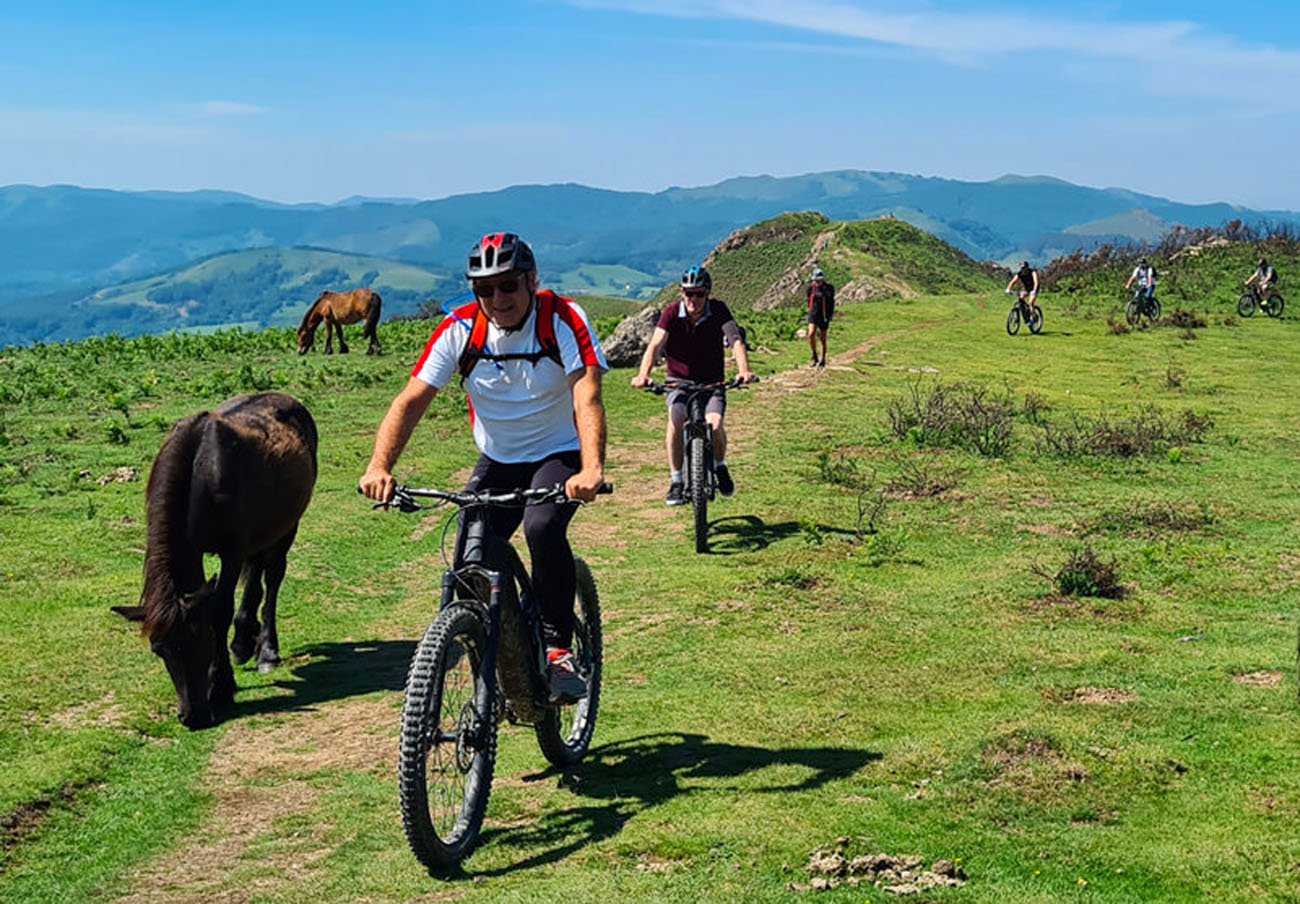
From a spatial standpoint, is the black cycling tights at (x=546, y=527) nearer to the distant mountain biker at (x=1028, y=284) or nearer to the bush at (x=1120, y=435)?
the bush at (x=1120, y=435)

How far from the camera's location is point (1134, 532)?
13625 mm

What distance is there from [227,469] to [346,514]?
6748mm

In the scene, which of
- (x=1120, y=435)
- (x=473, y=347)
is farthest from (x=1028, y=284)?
(x=473, y=347)

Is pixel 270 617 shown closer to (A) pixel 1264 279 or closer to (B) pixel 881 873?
(B) pixel 881 873

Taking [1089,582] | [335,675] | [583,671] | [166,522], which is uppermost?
[166,522]

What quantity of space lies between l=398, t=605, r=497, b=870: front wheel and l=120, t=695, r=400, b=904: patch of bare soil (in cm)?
39

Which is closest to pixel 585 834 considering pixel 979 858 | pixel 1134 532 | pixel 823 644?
pixel 979 858

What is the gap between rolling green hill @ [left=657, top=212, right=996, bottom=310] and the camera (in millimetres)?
84188

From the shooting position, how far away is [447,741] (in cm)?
594

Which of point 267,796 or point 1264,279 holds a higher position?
point 1264,279

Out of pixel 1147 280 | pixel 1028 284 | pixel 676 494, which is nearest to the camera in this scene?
pixel 676 494

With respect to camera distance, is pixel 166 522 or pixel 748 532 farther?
pixel 748 532

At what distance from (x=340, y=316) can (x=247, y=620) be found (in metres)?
27.8

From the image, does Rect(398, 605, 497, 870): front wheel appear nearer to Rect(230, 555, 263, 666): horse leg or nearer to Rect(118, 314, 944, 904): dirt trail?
Rect(118, 314, 944, 904): dirt trail
